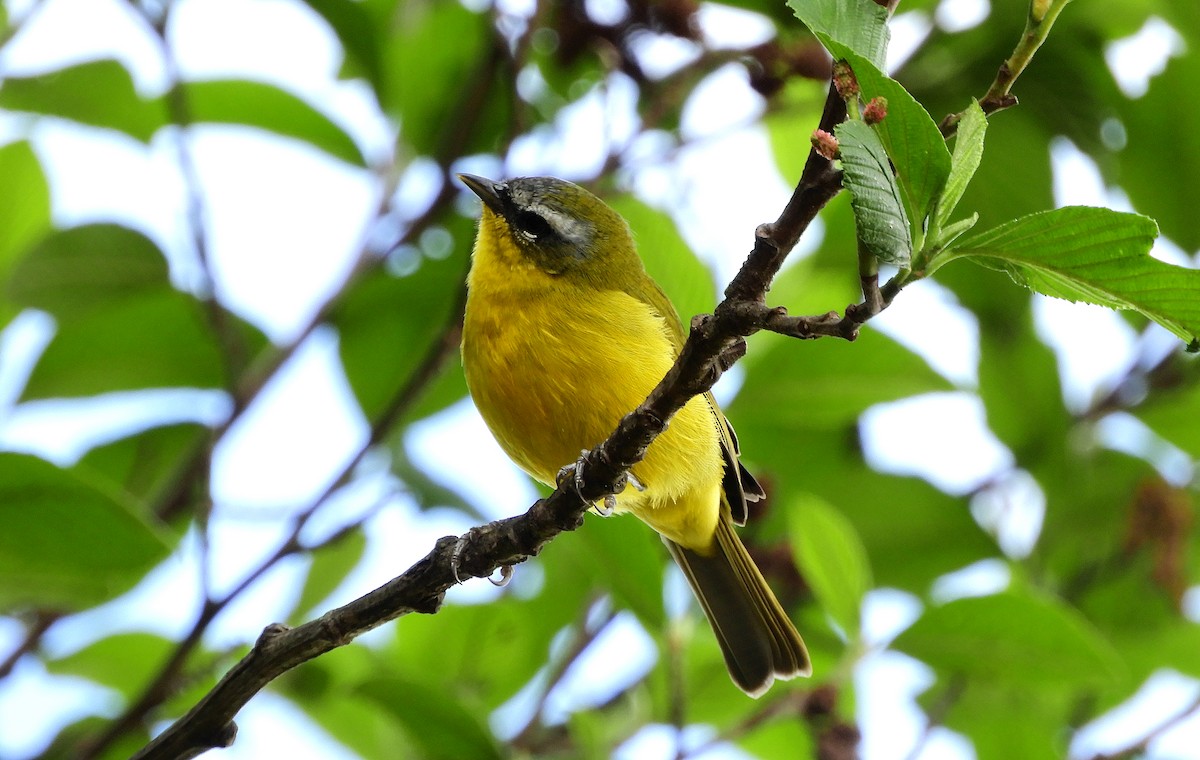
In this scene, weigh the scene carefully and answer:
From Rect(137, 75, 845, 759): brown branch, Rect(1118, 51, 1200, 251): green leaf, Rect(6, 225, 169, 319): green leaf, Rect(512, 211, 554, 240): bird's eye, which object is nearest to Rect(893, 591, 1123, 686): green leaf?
Rect(137, 75, 845, 759): brown branch

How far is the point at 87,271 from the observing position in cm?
391

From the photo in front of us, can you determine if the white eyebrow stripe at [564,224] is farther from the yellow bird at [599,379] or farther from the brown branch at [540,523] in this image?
the brown branch at [540,523]

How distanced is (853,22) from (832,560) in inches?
77.2

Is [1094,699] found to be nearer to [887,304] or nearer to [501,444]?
[501,444]

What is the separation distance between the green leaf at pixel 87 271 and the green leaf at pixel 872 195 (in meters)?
2.86

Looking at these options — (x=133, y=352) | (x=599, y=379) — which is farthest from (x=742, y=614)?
(x=133, y=352)

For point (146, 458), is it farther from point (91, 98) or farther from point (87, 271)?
point (91, 98)

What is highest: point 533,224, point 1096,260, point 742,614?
point 1096,260

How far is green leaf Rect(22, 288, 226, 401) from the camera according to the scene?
395cm

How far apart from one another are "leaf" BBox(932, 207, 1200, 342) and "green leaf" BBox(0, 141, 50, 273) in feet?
10.5

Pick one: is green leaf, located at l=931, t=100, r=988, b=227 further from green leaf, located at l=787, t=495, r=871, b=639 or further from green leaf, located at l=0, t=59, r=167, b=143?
green leaf, located at l=0, t=59, r=167, b=143

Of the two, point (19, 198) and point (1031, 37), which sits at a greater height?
point (1031, 37)

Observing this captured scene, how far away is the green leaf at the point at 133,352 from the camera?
395 cm

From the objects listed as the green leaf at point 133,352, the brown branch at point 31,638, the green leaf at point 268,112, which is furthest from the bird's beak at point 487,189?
the brown branch at point 31,638
